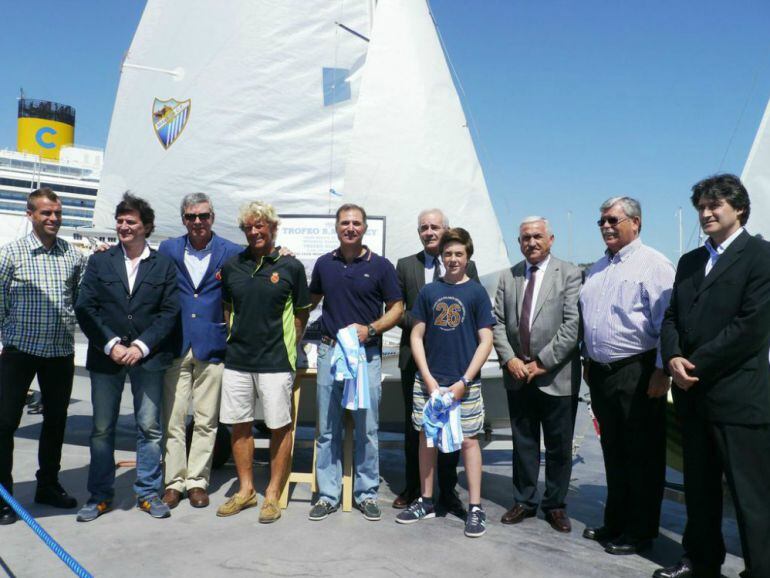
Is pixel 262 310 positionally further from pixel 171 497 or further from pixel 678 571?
pixel 678 571

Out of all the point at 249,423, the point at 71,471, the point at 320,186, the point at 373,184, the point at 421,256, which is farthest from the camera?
the point at 320,186

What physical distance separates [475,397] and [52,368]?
234 cm

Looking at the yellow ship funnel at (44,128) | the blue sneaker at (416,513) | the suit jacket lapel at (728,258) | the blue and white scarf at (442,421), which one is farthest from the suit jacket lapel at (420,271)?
the yellow ship funnel at (44,128)

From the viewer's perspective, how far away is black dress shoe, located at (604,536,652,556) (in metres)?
3.01

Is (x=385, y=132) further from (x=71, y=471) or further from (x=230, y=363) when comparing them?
(x=71, y=471)

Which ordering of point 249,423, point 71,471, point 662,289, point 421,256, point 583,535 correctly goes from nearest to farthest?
point 662,289 < point 583,535 < point 249,423 < point 421,256 < point 71,471

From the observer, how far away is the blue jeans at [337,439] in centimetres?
348

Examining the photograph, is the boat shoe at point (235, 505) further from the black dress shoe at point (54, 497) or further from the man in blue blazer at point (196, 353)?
the black dress shoe at point (54, 497)

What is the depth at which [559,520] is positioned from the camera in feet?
10.9

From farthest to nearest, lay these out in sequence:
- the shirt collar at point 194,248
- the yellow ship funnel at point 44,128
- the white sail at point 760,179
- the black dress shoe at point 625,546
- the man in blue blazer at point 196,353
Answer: the yellow ship funnel at point 44,128
the white sail at point 760,179
the shirt collar at point 194,248
the man in blue blazer at point 196,353
the black dress shoe at point 625,546

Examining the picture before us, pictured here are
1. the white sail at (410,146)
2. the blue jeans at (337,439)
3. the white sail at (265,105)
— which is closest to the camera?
the blue jeans at (337,439)

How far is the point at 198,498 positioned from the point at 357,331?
1392mm

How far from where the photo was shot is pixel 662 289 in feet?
9.82

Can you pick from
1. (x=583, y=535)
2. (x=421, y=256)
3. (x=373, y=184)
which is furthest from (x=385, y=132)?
(x=583, y=535)
